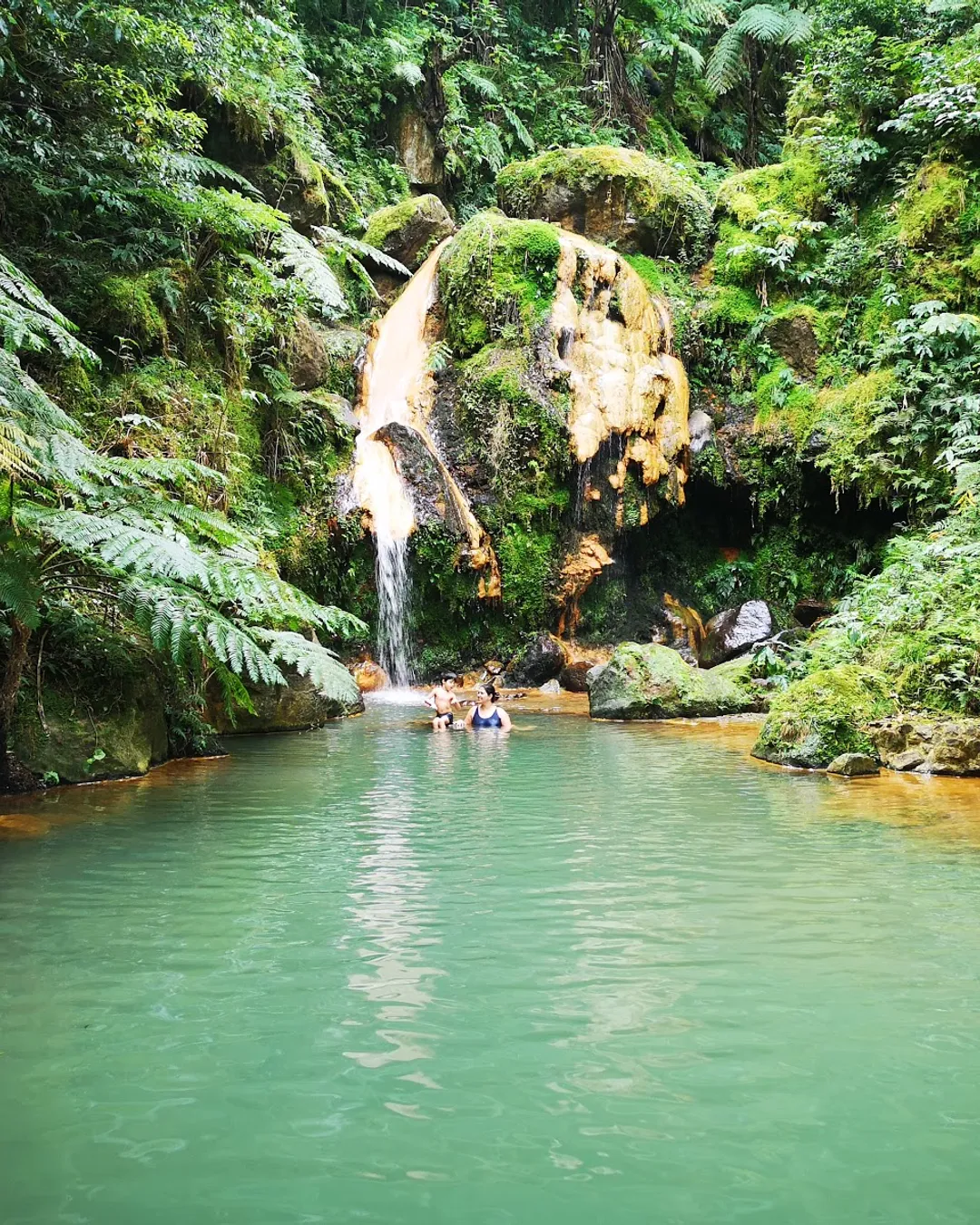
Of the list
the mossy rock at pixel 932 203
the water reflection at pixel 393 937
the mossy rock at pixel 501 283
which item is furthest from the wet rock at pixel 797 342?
Result: the water reflection at pixel 393 937

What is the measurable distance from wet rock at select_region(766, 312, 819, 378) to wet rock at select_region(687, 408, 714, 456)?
5.58ft

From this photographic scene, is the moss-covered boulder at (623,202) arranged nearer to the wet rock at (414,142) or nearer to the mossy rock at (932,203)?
the wet rock at (414,142)

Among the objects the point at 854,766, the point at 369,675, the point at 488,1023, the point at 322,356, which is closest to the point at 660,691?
the point at 854,766

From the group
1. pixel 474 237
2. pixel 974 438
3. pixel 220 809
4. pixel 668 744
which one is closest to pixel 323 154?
pixel 474 237

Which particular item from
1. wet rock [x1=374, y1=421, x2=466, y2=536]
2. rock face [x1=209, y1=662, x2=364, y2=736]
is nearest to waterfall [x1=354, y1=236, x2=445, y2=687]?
wet rock [x1=374, y1=421, x2=466, y2=536]

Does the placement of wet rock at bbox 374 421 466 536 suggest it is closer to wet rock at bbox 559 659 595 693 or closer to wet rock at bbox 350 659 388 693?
wet rock at bbox 350 659 388 693

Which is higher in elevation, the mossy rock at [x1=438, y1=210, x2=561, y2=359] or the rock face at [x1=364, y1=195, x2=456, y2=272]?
the rock face at [x1=364, y1=195, x2=456, y2=272]

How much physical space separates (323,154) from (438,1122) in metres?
18.2

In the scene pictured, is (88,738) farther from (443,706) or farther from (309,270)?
(309,270)

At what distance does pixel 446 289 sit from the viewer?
16312mm

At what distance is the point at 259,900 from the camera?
13.5 feet

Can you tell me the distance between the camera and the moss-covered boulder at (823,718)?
7.54 metres

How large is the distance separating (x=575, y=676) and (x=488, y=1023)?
11178mm

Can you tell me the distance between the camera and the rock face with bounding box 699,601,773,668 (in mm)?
13766
